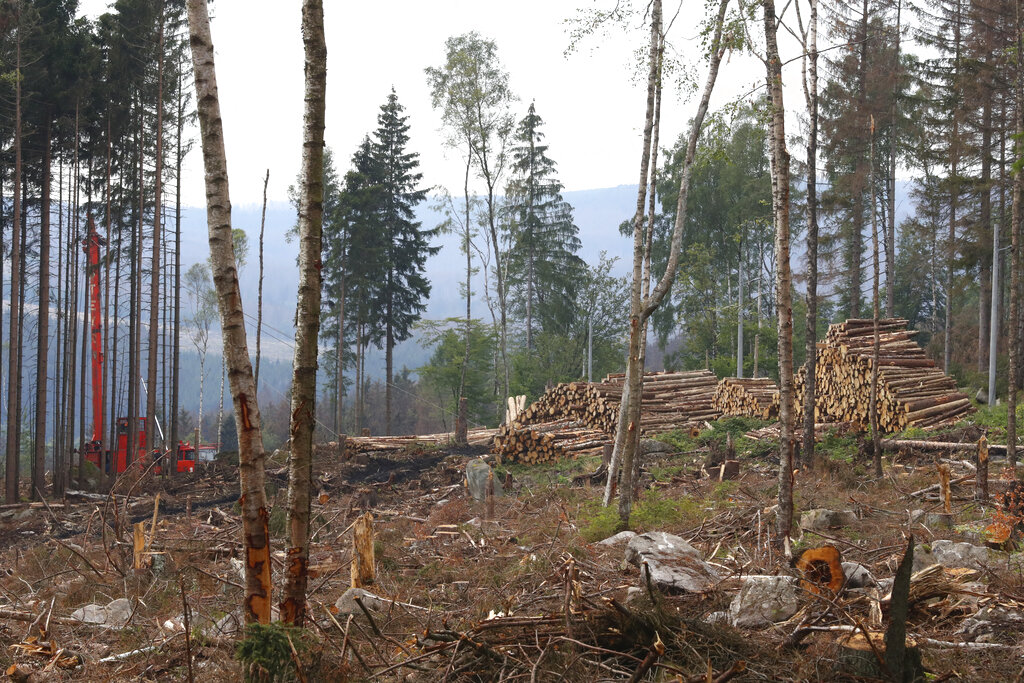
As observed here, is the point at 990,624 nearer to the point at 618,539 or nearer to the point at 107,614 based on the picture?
the point at 618,539

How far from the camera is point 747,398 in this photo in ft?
66.3

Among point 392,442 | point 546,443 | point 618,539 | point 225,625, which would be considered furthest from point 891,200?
point 225,625

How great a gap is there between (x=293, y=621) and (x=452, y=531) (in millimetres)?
6993

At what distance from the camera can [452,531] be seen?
10.9 m

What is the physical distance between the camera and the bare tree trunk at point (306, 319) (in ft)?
13.5

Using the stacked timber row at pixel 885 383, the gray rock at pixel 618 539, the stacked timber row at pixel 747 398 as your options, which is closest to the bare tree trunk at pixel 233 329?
the gray rock at pixel 618 539

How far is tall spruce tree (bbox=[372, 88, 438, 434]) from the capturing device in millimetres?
35781

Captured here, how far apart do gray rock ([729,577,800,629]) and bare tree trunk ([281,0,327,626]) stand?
2819mm

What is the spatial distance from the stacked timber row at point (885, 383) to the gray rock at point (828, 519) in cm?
735

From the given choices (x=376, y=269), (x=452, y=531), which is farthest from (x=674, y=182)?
(x=452, y=531)

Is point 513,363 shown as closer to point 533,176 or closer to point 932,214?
point 533,176

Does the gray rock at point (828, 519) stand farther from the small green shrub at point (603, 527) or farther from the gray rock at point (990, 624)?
the gray rock at point (990, 624)

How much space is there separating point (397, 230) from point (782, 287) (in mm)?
29906

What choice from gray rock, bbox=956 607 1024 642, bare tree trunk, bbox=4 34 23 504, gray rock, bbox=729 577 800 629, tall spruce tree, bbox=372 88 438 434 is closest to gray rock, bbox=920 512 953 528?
gray rock, bbox=956 607 1024 642
